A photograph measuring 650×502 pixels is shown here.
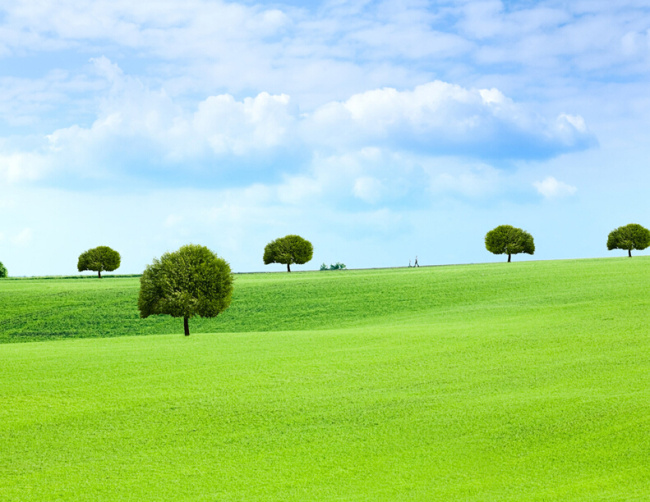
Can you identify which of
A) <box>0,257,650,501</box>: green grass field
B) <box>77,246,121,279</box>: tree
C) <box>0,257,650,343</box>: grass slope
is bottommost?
<box>0,257,650,501</box>: green grass field

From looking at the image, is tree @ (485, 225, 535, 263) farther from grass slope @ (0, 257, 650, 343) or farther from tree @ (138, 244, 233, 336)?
tree @ (138, 244, 233, 336)

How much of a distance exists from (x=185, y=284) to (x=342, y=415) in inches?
518

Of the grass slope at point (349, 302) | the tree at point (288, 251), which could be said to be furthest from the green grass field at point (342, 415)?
the tree at point (288, 251)

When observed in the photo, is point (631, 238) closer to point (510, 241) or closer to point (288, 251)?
point (510, 241)

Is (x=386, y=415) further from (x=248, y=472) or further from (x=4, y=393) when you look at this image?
(x=4, y=393)

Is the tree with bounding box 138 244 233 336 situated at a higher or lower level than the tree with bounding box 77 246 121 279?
lower

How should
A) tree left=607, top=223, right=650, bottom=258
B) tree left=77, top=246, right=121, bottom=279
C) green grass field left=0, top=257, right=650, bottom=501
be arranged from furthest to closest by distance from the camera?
tree left=77, top=246, right=121, bottom=279 → tree left=607, top=223, right=650, bottom=258 → green grass field left=0, top=257, right=650, bottom=501

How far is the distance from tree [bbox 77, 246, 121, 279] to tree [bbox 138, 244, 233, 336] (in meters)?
46.2

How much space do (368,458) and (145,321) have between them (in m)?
27.6

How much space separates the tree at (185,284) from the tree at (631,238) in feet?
178

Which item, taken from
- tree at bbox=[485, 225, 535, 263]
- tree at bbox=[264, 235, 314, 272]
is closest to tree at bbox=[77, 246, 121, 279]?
tree at bbox=[264, 235, 314, 272]

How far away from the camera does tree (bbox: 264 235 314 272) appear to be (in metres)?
67.1

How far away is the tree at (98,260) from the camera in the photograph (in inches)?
2638

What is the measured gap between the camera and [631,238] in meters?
64.1
